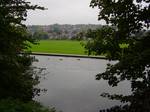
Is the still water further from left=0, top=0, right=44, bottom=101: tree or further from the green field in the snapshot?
the green field

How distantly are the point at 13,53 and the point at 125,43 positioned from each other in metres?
3.00

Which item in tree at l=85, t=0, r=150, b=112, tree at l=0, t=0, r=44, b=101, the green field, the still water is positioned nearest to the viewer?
tree at l=85, t=0, r=150, b=112

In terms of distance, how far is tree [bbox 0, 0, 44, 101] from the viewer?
8891 mm

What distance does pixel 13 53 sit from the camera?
9328mm

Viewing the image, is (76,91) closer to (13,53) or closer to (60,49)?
(13,53)

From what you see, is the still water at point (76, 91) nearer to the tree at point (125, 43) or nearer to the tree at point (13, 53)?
the tree at point (13, 53)

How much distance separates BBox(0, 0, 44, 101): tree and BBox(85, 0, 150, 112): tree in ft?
7.09

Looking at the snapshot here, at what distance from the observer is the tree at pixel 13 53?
8.89 meters

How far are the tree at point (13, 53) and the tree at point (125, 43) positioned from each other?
2.16m

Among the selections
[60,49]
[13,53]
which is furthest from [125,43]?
[60,49]

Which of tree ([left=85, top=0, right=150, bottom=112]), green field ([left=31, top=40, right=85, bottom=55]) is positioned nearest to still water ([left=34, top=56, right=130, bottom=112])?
tree ([left=85, top=0, right=150, bottom=112])

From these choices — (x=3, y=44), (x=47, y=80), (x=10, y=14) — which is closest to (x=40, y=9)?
(x=10, y=14)

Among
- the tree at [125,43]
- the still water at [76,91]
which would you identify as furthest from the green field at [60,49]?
the tree at [125,43]

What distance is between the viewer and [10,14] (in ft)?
32.5
